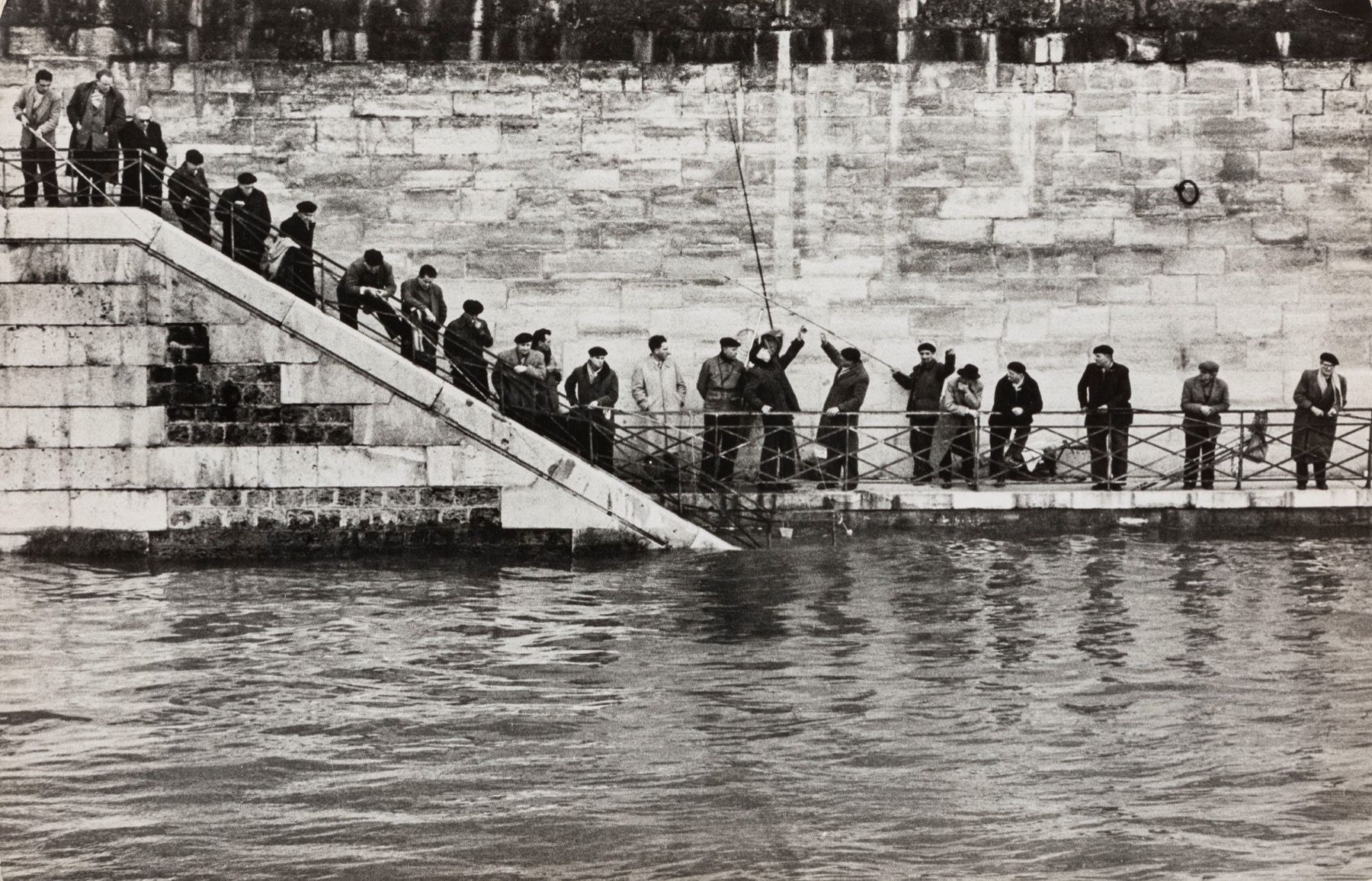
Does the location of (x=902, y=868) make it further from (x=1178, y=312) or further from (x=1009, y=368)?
(x=1178, y=312)

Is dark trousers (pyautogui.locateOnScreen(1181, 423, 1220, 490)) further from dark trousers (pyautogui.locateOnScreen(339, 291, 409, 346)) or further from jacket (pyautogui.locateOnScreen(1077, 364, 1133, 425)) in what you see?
dark trousers (pyautogui.locateOnScreen(339, 291, 409, 346))

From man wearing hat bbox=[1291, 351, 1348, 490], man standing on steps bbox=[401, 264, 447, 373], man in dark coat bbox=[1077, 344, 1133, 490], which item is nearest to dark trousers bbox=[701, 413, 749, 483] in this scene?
man standing on steps bbox=[401, 264, 447, 373]

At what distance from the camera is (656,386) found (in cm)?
1605

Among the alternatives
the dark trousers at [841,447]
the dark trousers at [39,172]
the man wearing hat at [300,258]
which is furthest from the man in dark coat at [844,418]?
the dark trousers at [39,172]

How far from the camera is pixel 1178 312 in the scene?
16.8 metres

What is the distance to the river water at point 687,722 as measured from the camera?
7.23m

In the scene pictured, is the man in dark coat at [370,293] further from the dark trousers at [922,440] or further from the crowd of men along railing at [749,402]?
the dark trousers at [922,440]

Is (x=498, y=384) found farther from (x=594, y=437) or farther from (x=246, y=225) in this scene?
(x=246, y=225)

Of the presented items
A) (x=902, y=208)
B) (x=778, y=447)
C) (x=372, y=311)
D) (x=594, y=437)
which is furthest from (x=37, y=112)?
(x=902, y=208)

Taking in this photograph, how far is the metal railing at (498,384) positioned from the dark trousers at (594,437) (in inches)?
0.5

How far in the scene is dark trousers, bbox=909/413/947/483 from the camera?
16156 millimetres

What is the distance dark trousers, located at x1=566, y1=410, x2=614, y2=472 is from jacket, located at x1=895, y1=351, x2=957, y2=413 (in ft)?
9.46

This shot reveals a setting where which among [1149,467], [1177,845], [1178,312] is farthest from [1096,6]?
[1177,845]

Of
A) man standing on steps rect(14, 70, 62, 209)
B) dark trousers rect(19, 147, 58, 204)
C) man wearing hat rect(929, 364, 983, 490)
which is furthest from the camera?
man wearing hat rect(929, 364, 983, 490)
